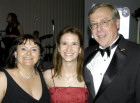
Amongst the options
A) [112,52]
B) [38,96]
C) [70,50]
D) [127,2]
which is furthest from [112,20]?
[127,2]

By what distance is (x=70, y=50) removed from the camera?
2064mm

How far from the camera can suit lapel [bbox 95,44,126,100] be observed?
→ 1588 mm

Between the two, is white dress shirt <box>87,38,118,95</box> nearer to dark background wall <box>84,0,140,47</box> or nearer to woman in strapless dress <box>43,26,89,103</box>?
woman in strapless dress <box>43,26,89,103</box>

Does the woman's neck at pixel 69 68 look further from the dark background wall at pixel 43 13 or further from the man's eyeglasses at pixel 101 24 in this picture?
the dark background wall at pixel 43 13

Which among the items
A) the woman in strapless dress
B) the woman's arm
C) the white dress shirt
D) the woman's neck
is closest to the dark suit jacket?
the white dress shirt

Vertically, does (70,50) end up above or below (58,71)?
above

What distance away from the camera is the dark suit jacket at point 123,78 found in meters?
1.50

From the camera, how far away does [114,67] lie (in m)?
1.61

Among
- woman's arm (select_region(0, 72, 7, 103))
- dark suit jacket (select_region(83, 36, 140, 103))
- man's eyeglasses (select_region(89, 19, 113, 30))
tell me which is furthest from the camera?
man's eyeglasses (select_region(89, 19, 113, 30))

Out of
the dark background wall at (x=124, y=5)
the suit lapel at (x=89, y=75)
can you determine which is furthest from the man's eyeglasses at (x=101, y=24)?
the dark background wall at (x=124, y=5)

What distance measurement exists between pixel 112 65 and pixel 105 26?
1.48ft

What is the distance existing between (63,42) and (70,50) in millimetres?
154

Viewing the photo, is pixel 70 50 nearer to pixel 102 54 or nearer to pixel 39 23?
pixel 102 54

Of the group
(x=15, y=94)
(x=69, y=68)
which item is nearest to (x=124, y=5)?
(x=69, y=68)
